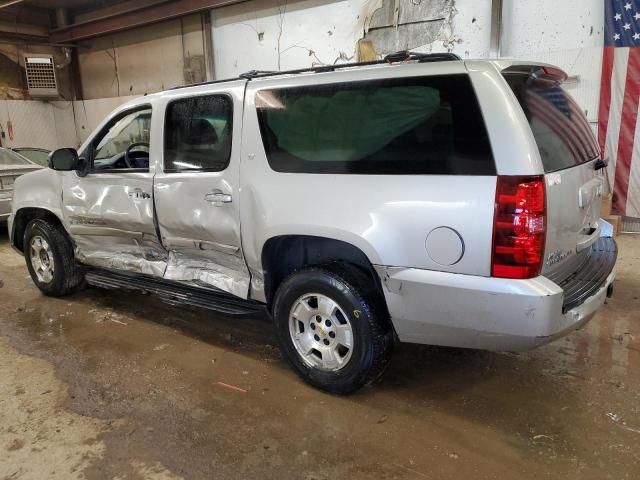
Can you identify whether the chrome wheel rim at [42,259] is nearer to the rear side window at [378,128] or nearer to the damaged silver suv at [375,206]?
the damaged silver suv at [375,206]

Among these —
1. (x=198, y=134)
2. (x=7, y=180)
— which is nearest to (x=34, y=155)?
(x=7, y=180)

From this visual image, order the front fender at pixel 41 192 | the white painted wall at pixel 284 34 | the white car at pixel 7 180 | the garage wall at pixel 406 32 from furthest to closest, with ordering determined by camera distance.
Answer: the white painted wall at pixel 284 34 < the white car at pixel 7 180 < the garage wall at pixel 406 32 < the front fender at pixel 41 192

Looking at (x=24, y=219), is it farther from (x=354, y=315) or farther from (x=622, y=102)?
(x=622, y=102)

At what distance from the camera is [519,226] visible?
2217 millimetres

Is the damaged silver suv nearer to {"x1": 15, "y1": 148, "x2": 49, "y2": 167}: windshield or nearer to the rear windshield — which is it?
the rear windshield

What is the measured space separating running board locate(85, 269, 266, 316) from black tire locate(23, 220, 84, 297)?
303mm

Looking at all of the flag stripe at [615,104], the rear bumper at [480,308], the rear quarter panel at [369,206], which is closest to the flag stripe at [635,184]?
the flag stripe at [615,104]

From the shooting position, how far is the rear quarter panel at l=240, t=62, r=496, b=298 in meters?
2.30

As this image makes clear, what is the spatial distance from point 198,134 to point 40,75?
11777mm

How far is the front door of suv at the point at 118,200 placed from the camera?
Answer: 3766 mm

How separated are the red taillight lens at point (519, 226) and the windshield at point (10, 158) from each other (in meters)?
7.87

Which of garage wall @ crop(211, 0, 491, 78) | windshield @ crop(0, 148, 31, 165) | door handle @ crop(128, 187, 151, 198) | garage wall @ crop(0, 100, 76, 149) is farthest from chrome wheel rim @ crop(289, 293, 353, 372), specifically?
garage wall @ crop(0, 100, 76, 149)

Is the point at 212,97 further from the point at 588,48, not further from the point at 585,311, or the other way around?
the point at 588,48

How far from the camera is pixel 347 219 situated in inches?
103
